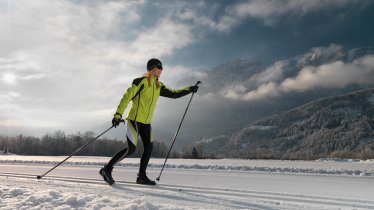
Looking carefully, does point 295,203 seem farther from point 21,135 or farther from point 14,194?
point 21,135

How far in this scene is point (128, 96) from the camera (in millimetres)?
6914

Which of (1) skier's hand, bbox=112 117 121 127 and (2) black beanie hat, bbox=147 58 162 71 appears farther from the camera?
(2) black beanie hat, bbox=147 58 162 71

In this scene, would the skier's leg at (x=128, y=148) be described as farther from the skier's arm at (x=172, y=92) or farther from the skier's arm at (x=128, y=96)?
the skier's arm at (x=172, y=92)

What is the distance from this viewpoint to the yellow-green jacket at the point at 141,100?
272 inches

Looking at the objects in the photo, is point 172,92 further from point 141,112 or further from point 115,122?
point 115,122

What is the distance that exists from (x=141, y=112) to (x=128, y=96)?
0.38 meters

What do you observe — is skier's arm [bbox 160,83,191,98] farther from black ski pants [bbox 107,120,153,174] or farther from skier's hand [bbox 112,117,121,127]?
skier's hand [bbox 112,117,121,127]

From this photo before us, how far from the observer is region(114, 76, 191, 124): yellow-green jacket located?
6.91 m

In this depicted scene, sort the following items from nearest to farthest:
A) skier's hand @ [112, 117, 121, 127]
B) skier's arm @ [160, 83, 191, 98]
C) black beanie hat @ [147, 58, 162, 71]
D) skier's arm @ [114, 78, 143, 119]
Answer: skier's hand @ [112, 117, 121, 127]
skier's arm @ [114, 78, 143, 119]
black beanie hat @ [147, 58, 162, 71]
skier's arm @ [160, 83, 191, 98]

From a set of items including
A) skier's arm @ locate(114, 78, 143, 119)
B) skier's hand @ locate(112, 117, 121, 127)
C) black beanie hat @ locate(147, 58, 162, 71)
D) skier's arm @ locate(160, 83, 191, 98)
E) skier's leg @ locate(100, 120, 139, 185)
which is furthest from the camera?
skier's arm @ locate(160, 83, 191, 98)

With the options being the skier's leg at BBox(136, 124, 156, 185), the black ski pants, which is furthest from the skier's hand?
the skier's leg at BBox(136, 124, 156, 185)

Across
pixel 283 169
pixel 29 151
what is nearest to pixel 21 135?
pixel 29 151

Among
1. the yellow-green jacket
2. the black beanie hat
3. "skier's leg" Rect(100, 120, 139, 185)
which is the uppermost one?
the black beanie hat

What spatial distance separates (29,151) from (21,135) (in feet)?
71.3
